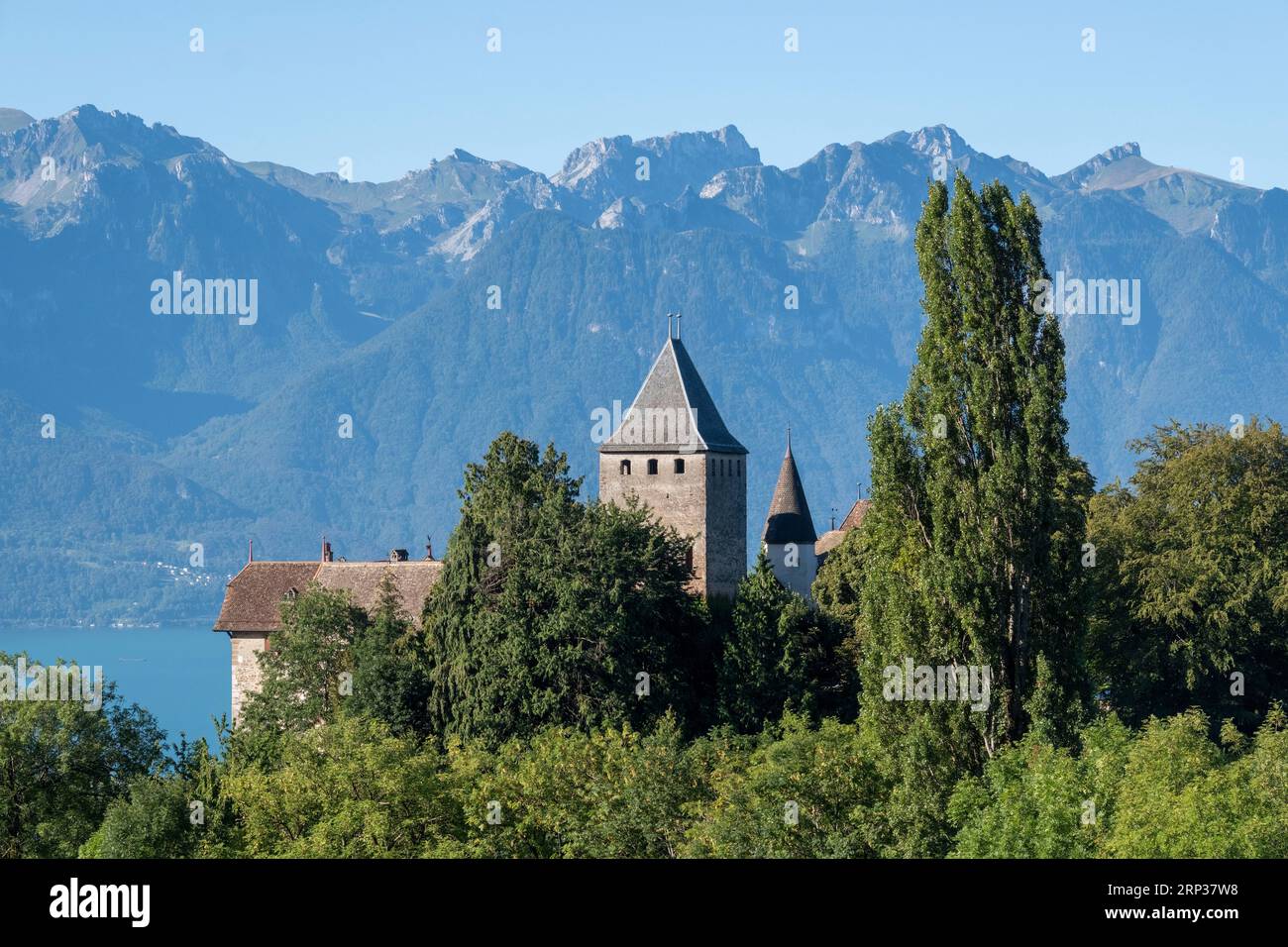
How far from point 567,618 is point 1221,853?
89.7 ft

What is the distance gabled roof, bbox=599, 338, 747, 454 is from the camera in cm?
7050

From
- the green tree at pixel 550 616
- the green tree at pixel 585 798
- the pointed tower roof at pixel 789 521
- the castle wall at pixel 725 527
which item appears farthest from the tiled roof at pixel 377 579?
the green tree at pixel 585 798

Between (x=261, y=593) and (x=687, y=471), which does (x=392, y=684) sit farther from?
(x=261, y=593)

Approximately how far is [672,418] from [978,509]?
108ft

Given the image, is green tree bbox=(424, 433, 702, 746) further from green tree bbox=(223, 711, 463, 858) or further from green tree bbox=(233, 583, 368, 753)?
green tree bbox=(223, 711, 463, 858)

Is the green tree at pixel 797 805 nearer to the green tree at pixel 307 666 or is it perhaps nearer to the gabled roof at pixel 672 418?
the green tree at pixel 307 666

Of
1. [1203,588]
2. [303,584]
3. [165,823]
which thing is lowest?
[165,823]

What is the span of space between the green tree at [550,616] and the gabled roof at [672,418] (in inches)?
525

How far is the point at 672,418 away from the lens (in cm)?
7162

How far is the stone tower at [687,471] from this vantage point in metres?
67.8

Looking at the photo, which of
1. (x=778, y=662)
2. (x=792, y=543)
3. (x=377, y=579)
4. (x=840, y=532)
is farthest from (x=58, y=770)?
(x=840, y=532)
